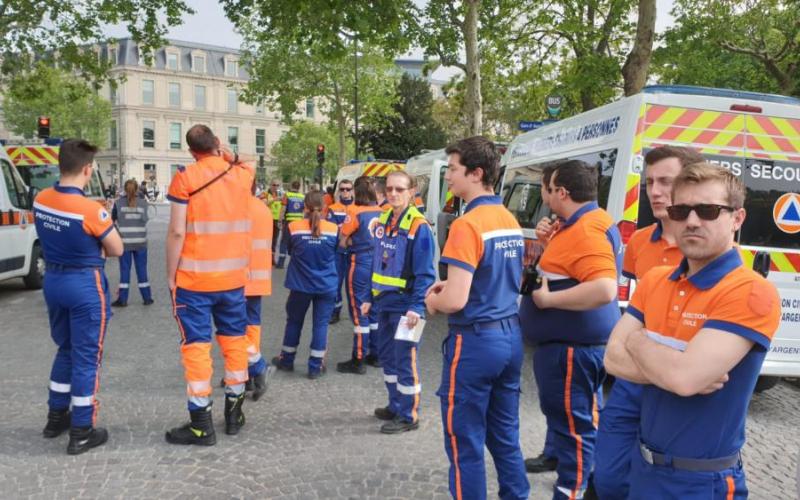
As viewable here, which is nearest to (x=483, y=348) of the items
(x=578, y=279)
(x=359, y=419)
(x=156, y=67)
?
(x=578, y=279)

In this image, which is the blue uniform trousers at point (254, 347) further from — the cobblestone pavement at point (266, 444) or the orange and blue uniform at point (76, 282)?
the orange and blue uniform at point (76, 282)

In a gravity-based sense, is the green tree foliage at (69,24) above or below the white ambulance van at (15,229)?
above

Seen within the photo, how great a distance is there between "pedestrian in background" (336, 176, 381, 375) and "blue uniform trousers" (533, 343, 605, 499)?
2811mm

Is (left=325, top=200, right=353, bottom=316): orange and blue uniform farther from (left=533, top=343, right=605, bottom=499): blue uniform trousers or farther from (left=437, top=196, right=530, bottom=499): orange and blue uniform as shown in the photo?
(left=437, top=196, right=530, bottom=499): orange and blue uniform

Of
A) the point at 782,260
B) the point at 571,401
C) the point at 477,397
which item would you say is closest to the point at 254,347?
the point at 477,397

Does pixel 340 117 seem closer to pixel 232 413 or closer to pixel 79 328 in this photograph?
pixel 232 413

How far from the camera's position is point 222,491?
358 cm

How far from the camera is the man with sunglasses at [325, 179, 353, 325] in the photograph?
8.13 metres

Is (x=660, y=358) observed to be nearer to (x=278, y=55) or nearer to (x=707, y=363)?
(x=707, y=363)

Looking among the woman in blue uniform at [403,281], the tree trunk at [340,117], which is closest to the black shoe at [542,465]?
the woman in blue uniform at [403,281]

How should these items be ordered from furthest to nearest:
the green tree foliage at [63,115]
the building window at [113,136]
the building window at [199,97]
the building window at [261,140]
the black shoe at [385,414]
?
1. the building window at [261,140]
2. the building window at [199,97]
3. the building window at [113,136]
4. the green tree foliage at [63,115]
5. the black shoe at [385,414]

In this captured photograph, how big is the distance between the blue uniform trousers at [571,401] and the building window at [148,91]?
72.1m

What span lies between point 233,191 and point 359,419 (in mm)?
1893

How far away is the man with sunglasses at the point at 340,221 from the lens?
8.13 metres
